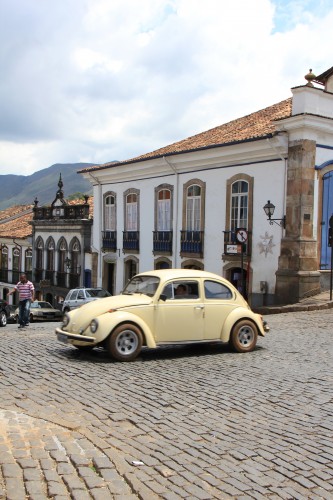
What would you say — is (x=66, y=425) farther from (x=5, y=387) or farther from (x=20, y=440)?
(x=5, y=387)

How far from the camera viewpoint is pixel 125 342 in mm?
8953

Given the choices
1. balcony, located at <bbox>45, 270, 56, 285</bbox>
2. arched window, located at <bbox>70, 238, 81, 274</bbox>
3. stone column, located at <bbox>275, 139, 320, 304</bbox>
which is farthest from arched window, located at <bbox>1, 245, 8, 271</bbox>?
stone column, located at <bbox>275, 139, 320, 304</bbox>

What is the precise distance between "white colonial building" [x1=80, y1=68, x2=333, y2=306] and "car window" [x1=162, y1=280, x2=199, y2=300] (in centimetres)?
830

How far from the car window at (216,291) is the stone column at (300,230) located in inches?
329

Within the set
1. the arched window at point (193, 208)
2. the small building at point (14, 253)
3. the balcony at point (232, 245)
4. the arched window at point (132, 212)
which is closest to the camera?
the balcony at point (232, 245)

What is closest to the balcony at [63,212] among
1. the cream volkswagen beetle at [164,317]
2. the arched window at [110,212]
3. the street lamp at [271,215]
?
the arched window at [110,212]

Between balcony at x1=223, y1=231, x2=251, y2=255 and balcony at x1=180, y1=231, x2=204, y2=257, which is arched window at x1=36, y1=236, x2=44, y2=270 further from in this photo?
balcony at x1=223, y1=231, x2=251, y2=255

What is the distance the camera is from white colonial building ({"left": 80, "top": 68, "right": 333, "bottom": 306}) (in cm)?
1822

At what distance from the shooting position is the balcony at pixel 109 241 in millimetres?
28359

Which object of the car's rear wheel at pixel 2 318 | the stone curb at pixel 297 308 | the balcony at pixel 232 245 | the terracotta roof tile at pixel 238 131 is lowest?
the car's rear wheel at pixel 2 318

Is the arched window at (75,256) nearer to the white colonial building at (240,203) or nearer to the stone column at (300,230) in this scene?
the white colonial building at (240,203)

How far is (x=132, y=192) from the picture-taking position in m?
27.0

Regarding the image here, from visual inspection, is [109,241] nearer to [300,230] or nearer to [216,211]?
[216,211]

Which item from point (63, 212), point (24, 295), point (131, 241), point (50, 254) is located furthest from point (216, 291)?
point (50, 254)
